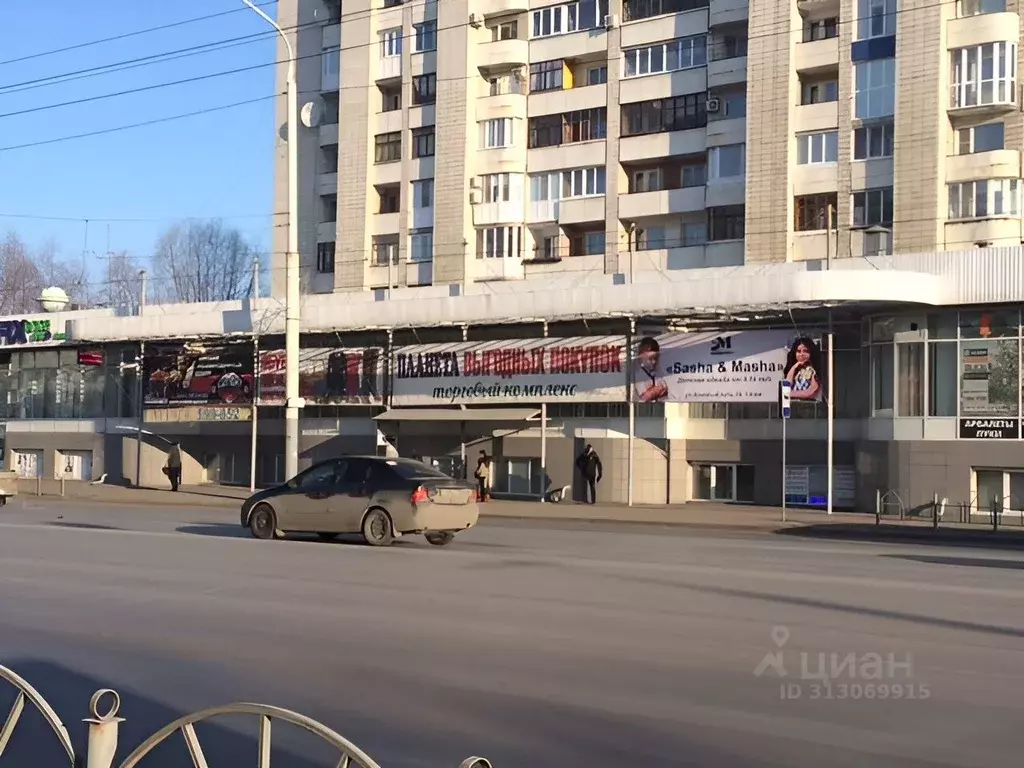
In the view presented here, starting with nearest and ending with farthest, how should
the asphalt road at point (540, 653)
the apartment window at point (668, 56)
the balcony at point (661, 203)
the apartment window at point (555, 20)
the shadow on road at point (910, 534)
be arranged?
the asphalt road at point (540, 653) → the shadow on road at point (910, 534) → the apartment window at point (668, 56) → the balcony at point (661, 203) → the apartment window at point (555, 20)

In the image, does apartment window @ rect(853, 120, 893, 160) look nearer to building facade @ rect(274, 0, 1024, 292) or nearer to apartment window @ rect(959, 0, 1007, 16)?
building facade @ rect(274, 0, 1024, 292)

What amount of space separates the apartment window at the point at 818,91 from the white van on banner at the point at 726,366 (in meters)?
19.0

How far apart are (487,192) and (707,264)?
11209 millimetres

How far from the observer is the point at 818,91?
1925 inches

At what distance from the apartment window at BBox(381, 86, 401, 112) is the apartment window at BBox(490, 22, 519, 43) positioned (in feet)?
18.4

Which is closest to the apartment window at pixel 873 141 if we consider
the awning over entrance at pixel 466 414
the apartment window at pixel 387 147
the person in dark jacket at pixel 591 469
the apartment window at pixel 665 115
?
the apartment window at pixel 665 115

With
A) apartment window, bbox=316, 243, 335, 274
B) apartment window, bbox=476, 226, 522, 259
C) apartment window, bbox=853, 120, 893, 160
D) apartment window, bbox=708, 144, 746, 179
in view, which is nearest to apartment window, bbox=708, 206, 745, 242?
apartment window, bbox=708, 144, 746, 179

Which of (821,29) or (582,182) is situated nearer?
(821,29)

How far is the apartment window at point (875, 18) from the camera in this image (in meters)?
46.2

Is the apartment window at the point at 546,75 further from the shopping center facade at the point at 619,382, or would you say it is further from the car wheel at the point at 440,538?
the car wheel at the point at 440,538

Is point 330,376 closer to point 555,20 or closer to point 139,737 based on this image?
point 555,20

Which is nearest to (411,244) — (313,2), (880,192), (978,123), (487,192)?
(487,192)

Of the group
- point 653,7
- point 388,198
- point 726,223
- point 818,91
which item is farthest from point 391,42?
point 818,91

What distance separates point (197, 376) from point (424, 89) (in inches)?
842
